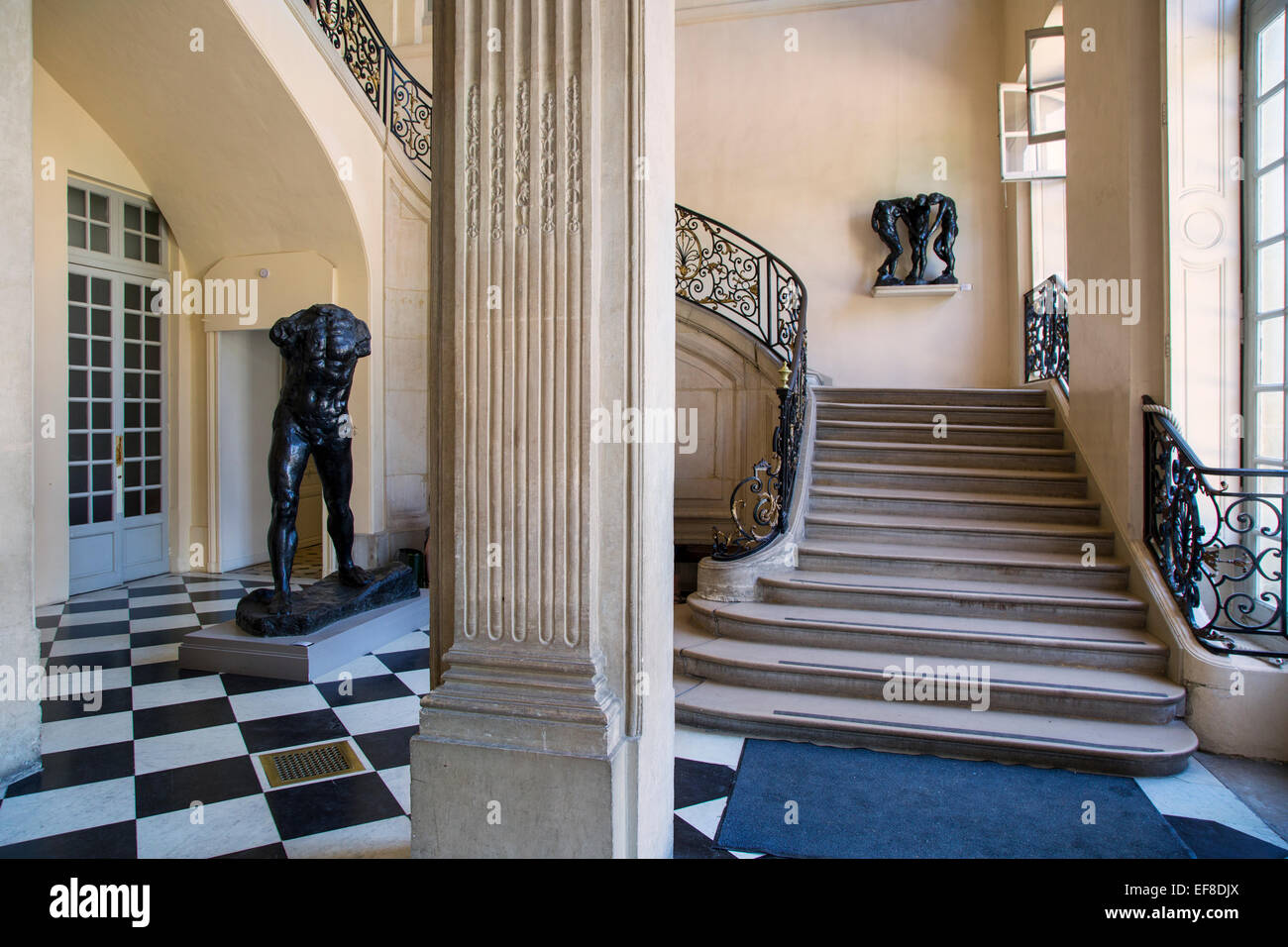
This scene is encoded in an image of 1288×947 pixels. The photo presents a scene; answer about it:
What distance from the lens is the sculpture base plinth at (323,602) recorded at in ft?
15.3

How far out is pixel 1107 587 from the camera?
4.71m

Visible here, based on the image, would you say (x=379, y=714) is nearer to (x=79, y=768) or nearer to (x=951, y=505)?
(x=79, y=768)

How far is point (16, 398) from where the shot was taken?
3248 mm

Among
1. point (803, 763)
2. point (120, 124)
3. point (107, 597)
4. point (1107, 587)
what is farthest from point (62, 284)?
point (1107, 587)

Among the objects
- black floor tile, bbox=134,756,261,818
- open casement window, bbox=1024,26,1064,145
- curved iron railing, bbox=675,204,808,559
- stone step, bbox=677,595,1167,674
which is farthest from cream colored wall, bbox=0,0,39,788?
open casement window, bbox=1024,26,1064,145

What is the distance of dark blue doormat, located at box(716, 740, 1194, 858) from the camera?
2.81 m

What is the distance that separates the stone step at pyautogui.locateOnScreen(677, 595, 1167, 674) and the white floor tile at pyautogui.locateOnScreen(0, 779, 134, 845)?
3.16 meters

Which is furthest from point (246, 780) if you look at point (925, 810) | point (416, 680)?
point (925, 810)

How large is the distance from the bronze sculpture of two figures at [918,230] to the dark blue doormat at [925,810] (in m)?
6.80

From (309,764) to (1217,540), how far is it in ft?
15.0

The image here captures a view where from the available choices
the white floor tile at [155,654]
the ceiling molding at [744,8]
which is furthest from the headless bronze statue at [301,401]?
the ceiling molding at [744,8]

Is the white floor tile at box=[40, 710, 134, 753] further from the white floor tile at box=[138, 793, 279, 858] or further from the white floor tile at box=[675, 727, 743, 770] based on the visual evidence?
the white floor tile at box=[675, 727, 743, 770]

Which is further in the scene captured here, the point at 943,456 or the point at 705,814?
the point at 943,456

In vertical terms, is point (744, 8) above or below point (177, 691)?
above
